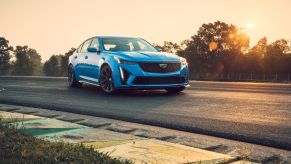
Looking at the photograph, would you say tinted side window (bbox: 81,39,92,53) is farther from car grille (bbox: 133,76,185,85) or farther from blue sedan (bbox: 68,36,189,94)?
car grille (bbox: 133,76,185,85)

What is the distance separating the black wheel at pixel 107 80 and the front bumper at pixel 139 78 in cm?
28

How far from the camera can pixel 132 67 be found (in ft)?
34.1

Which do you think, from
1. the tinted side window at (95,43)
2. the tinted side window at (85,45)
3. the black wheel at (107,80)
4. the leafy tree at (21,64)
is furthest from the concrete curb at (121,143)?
the leafy tree at (21,64)

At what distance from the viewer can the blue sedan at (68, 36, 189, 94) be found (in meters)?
10.4

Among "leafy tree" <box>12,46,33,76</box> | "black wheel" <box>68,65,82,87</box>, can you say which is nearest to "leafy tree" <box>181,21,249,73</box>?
"leafy tree" <box>12,46,33,76</box>

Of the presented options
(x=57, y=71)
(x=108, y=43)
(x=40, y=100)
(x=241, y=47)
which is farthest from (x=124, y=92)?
(x=57, y=71)

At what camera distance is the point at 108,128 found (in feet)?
20.2

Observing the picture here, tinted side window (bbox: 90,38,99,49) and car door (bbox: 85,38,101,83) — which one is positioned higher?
tinted side window (bbox: 90,38,99,49)

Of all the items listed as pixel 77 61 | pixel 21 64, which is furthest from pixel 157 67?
pixel 21 64

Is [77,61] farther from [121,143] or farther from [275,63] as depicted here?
[275,63]

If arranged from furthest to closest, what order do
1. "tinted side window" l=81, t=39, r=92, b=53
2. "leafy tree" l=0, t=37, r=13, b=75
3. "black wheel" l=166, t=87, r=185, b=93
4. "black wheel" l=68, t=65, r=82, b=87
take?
"leafy tree" l=0, t=37, r=13, b=75
"black wheel" l=68, t=65, r=82, b=87
"tinted side window" l=81, t=39, r=92, b=53
"black wheel" l=166, t=87, r=185, b=93

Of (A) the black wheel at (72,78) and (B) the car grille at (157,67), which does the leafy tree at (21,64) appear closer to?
(A) the black wheel at (72,78)

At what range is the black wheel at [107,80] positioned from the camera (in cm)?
1093

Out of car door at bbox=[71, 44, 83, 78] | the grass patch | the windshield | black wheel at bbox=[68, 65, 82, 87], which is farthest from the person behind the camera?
black wheel at bbox=[68, 65, 82, 87]
